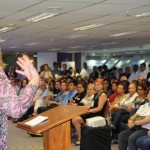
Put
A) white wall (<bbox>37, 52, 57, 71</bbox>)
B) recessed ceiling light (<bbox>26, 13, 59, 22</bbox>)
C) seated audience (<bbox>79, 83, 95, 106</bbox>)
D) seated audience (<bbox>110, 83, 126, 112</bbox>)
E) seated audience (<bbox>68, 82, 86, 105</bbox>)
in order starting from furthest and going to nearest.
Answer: white wall (<bbox>37, 52, 57, 71</bbox>) < seated audience (<bbox>68, 82, 86, 105</bbox>) < recessed ceiling light (<bbox>26, 13, 59, 22</bbox>) < seated audience (<bbox>79, 83, 95, 106</bbox>) < seated audience (<bbox>110, 83, 126, 112</bbox>)

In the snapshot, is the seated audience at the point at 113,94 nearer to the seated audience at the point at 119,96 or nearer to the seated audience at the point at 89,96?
the seated audience at the point at 119,96

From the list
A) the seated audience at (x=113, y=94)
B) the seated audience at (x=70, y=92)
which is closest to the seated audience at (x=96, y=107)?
the seated audience at (x=113, y=94)

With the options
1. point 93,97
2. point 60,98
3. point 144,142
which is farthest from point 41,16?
point 144,142

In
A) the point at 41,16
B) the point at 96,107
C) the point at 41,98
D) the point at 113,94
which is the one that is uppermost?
the point at 41,16

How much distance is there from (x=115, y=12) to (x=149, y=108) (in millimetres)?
2567

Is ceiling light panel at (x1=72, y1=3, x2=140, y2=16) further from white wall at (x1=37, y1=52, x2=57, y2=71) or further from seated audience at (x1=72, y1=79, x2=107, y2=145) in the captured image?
white wall at (x1=37, y1=52, x2=57, y2=71)

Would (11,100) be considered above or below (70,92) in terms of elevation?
above

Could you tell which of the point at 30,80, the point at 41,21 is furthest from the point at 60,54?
the point at 30,80

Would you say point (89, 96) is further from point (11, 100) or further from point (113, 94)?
point (11, 100)

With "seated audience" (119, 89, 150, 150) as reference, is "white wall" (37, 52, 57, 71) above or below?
above

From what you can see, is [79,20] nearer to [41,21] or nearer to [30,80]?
[41,21]

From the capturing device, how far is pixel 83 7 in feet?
20.9

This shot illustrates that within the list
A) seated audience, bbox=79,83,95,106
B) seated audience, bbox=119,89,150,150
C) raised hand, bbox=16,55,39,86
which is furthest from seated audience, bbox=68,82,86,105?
raised hand, bbox=16,55,39,86

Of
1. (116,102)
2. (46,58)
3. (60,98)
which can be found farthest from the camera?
(46,58)
